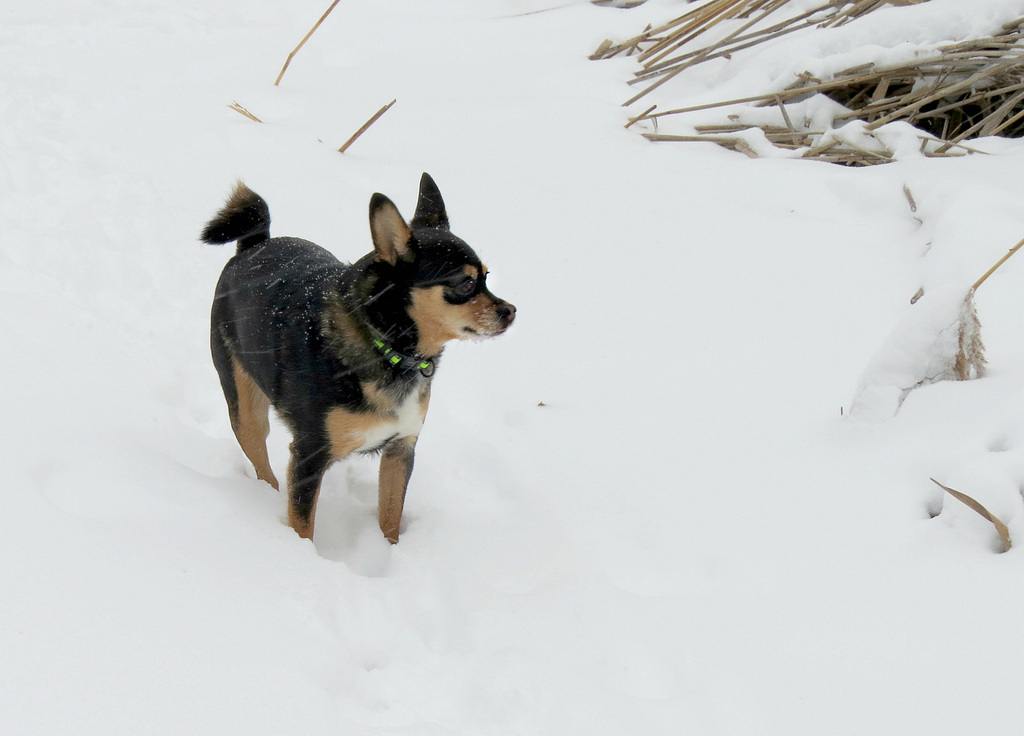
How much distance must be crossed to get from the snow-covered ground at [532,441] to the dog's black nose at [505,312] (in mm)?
907

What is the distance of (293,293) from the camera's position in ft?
10.4

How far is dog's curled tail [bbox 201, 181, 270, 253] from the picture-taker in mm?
3465

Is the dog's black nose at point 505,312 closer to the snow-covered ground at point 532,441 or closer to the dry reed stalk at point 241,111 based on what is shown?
the snow-covered ground at point 532,441

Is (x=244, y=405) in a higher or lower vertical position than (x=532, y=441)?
higher

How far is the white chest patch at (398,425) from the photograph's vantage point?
299 cm

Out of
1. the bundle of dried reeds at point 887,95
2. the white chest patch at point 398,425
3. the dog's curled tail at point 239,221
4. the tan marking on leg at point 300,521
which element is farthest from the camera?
the bundle of dried reeds at point 887,95

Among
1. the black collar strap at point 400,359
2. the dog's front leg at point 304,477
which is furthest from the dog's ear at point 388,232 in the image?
the dog's front leg at point 304,477

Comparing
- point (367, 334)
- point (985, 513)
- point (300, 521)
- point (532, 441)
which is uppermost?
point (367, 334)

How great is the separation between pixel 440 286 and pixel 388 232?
0.83 feet

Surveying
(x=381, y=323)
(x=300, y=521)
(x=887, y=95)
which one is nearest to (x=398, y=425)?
(x=381, y=323)

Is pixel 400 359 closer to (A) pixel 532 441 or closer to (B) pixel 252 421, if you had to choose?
(B) pixel 252 421

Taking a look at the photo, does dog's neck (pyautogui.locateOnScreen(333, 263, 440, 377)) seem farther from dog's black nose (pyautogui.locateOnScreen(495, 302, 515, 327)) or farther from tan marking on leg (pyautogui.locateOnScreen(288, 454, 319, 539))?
tan marking on leg (pyautogui.locateOnScreen(288, 454, 319, 539))

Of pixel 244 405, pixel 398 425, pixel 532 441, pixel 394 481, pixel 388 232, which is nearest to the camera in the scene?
pixel 388 232

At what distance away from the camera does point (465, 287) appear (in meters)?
2.90
